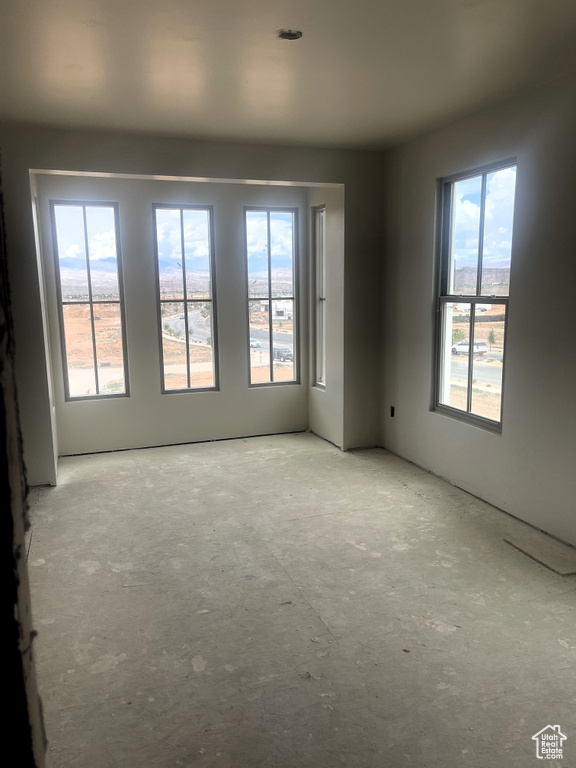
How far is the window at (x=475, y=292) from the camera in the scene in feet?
13.6

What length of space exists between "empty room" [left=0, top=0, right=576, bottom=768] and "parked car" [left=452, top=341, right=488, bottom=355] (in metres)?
0.08

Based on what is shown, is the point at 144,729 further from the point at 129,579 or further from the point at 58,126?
the point at 58,126

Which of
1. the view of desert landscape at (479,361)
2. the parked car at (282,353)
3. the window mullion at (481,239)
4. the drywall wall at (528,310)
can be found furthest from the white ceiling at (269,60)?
the parked car at (282,353)

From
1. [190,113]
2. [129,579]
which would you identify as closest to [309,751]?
[129,579]

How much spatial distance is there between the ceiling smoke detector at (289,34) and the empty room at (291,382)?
0.07ft

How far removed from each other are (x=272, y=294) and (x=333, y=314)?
89 centimetres

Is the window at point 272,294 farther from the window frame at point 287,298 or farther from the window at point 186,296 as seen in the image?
the window at point 186,296

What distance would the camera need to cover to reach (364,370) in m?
5.82

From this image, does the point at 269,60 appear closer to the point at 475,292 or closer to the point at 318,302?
the point at 475,292

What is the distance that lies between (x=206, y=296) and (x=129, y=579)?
3.55m

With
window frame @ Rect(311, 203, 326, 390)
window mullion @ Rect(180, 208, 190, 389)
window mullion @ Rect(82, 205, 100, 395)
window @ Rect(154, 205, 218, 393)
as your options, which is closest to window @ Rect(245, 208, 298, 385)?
window frame @ Rect(311, 203, 326, 390)

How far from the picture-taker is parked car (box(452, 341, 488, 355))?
4.38 m

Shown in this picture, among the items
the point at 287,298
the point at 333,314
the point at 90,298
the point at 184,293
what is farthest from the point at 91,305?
the point at 333,314

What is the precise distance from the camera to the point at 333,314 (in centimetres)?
593
